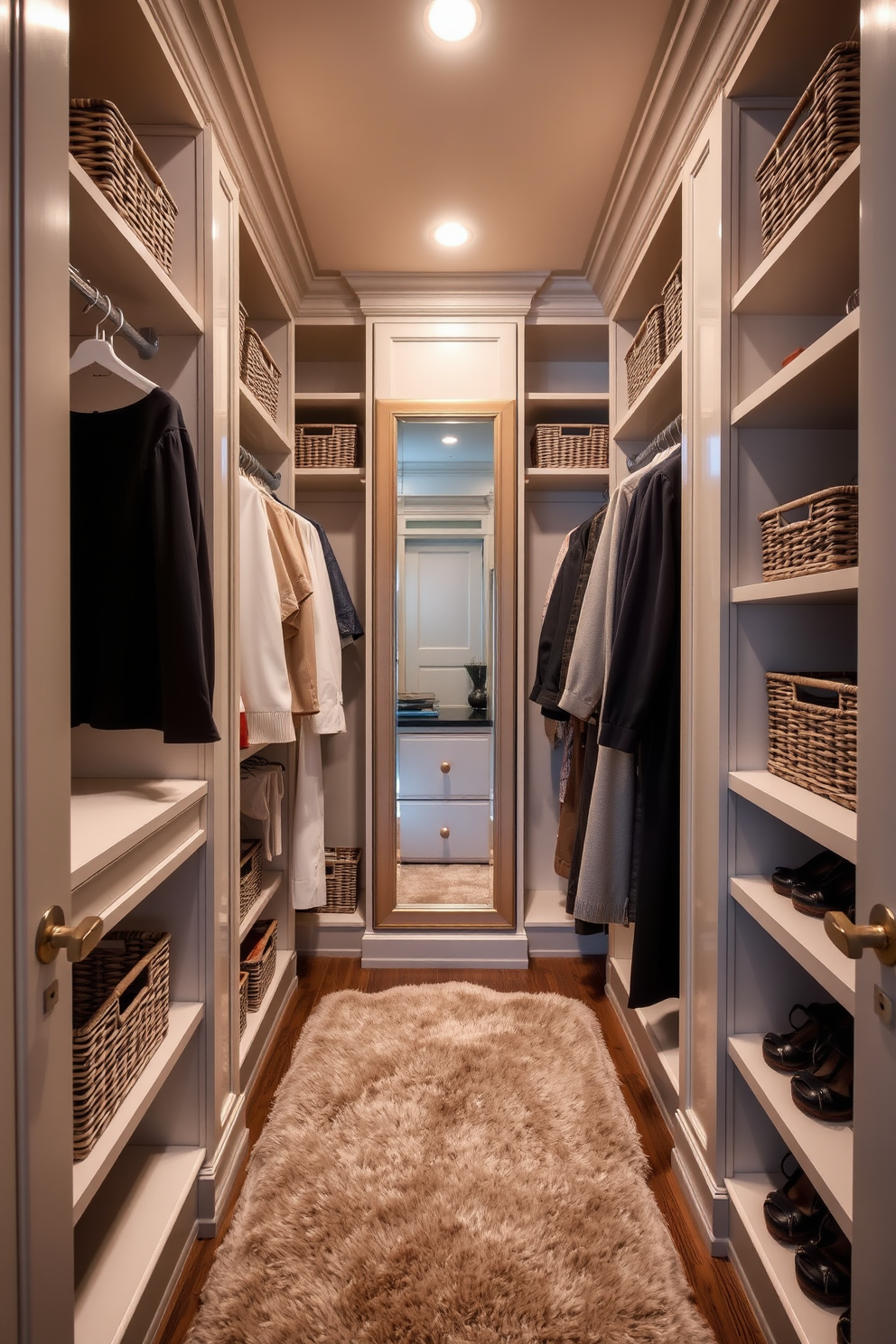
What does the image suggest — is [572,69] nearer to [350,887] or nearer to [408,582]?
[408,582]

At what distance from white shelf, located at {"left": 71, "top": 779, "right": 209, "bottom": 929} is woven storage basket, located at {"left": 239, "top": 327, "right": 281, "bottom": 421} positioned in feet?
4.05

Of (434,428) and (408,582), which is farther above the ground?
(434,428)

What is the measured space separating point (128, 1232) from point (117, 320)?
169cm

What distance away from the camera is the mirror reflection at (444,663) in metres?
2.85

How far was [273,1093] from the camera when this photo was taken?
207cm

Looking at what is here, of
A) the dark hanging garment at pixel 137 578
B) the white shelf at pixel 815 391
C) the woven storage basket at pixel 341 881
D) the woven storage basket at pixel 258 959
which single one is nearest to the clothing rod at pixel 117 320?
the dark hanging garment at pixel 137 578

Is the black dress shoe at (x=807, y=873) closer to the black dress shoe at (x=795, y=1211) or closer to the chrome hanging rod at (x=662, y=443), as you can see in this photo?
the black dress shoe at (x=795, y=1211)

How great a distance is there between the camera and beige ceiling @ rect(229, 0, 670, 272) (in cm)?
163

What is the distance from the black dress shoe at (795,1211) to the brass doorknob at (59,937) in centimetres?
131

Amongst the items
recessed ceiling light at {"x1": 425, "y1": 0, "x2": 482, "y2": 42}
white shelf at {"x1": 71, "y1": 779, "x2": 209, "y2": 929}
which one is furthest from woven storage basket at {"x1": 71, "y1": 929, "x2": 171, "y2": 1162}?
recessed ceiling light at {"x1": 425, "y1": 0, "x2": 482, "y2": 42}

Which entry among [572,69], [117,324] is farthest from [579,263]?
[117,324]

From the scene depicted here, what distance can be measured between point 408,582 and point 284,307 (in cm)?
106

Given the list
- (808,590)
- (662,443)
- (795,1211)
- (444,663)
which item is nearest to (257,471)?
(444,663)

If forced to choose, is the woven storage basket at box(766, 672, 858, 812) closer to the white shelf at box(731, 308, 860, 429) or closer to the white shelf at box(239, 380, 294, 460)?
the white shelf at box(731, 308, 860, 429)
